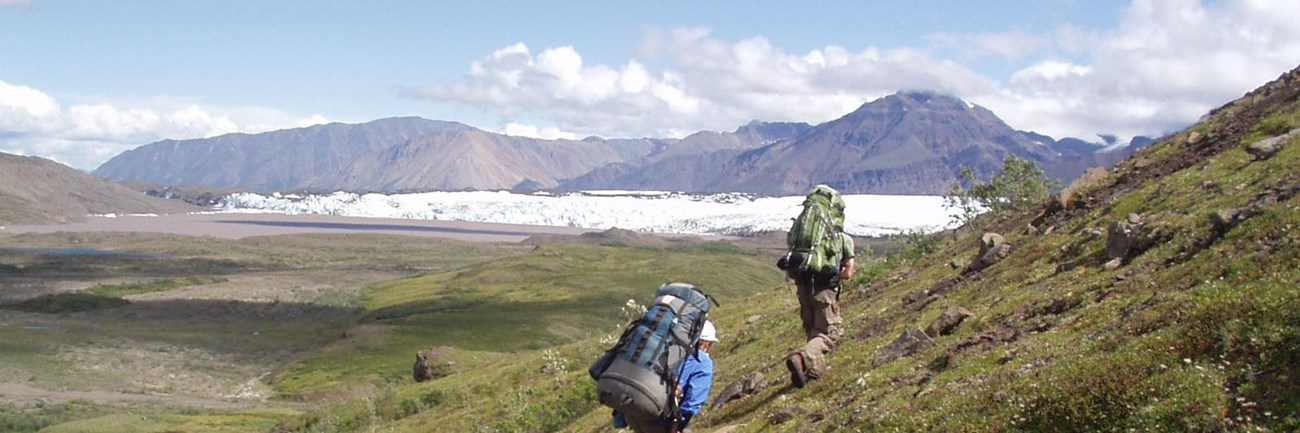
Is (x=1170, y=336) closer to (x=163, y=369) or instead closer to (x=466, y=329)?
(x=163, y=369)

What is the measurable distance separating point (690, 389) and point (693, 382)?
113mm

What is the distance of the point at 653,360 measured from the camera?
44.4 feet

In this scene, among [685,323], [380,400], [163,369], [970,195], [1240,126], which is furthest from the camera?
[163,369]

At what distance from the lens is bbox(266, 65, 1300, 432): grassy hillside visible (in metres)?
11.7

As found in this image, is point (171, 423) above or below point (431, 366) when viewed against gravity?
below

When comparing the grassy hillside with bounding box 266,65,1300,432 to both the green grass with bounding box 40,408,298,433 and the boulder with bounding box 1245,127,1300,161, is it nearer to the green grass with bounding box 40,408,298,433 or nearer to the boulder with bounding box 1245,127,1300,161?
the boulder with bounding box 1245,127,1300,161

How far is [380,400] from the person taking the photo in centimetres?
7062

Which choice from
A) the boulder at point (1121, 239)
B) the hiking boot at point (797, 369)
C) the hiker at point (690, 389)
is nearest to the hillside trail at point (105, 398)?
the hiking boot at point (797, 369)

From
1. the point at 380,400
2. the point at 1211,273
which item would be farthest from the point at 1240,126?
the point at 380,400

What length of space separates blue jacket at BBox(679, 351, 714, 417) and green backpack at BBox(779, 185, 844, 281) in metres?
7.04

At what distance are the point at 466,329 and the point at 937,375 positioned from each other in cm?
15665

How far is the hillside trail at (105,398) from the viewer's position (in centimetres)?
A: 10869

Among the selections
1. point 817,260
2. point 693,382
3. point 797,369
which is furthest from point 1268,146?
point 693,382

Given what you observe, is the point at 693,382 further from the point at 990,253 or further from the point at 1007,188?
the point at 1007,188
